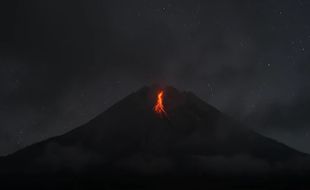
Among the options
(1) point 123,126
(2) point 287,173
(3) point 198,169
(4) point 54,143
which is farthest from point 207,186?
(4) point 54,143

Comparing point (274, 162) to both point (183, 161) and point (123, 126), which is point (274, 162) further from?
point (123, 126)

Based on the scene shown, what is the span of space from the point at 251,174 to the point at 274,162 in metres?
9.46

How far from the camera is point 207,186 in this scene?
454 ft

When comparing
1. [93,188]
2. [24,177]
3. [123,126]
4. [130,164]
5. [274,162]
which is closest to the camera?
[93,188]

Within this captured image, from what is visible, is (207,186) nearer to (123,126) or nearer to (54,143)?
(123,126)

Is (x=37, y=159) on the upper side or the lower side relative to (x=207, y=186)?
upper

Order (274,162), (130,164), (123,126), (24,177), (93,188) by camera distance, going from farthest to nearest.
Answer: (123,126) → (274,162) → (130,164) → (24,177) → (93,188)

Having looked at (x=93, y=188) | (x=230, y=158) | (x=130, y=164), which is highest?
(x=230, y=158)

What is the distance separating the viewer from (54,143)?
7785 inches

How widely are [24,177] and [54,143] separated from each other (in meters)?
42.9

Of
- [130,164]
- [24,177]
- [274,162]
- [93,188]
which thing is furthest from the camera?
[274,162]

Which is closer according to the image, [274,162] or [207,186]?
[207,186]

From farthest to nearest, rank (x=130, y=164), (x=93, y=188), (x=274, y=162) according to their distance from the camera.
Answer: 1. (x=274, y=162)
2. (x=130, y=164)
3. (x=93, y=188)

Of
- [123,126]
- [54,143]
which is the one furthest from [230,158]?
[54,143]
